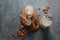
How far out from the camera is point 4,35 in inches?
46.5

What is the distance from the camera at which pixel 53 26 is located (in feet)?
3.98

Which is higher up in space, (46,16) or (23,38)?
(46,16)

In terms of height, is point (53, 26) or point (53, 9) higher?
point (53, 9)

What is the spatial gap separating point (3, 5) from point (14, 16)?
10 centimetres

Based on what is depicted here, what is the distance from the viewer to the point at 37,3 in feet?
3.93

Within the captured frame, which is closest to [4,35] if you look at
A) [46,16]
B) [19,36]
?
[19,36]

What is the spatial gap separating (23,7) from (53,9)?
8.3 inches

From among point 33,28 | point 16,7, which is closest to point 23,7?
point 16,7

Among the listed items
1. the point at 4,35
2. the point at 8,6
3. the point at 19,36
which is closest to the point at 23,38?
the point at 19,36

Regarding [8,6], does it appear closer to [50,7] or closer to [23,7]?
[23,7]

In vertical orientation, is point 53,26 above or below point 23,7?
below

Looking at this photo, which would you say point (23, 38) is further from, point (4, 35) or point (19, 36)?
point (4, 35)

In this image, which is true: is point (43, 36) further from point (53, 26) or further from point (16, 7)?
point (16, 7)

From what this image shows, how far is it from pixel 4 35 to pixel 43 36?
0.88 feet
